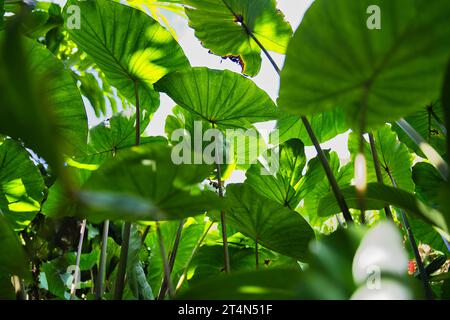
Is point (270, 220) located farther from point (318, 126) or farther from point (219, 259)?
point (318, 126)

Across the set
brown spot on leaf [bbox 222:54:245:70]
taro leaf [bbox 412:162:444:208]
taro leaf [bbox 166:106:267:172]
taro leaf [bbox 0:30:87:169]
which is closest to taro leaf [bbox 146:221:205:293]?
taro leaf [bbox 166:106:267:172]

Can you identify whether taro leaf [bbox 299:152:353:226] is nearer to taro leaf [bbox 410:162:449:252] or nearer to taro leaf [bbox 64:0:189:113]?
taro leaf [bbox 410:162:449:252]

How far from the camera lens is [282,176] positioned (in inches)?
55.3

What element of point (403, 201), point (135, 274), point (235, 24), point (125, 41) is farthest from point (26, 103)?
point (235, 24)

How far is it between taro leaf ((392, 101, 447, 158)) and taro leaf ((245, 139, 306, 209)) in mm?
341

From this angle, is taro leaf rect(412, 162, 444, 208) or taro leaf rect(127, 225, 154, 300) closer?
taro leaf rect(127, 225, 154, 300)

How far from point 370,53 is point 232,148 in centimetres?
97

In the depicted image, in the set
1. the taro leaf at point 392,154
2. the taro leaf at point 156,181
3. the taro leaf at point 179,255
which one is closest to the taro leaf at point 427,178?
the taro leaf at point 392,154

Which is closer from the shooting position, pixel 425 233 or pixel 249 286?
pixel 249 286

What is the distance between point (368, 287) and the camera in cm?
37

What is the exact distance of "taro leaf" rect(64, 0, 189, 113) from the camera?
3.36ft

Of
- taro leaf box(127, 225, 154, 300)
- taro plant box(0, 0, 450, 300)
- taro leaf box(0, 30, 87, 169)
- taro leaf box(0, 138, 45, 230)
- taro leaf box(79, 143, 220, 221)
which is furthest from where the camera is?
taro leaf box(0, 138, 45, 230)

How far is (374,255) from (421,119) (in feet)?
4.04
